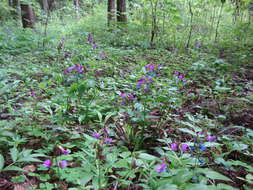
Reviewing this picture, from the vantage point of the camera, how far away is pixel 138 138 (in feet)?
5.62

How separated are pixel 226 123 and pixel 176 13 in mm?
4362

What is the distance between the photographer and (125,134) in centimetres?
175

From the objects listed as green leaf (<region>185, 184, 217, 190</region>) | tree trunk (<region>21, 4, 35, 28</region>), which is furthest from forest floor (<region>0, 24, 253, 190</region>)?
tree trunk (<region>21, 4, 35, 28</region>)

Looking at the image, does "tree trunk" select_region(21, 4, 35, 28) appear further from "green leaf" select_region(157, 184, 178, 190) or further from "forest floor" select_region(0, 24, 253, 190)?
"green leaf" select_region(157, 184, 178, 190)

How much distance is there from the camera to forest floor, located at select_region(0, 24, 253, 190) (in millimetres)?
1205

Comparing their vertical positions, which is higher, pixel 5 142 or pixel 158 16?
pixel 158 16

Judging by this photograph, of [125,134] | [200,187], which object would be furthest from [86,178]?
[125,134]

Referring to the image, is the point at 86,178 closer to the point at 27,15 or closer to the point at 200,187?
the point at 200,187

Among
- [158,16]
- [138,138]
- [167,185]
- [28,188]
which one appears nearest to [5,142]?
[28,188]

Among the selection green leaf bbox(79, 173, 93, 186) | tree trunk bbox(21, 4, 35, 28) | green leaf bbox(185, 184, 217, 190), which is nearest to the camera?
green leaf bbox(185, 184, 217, 190)

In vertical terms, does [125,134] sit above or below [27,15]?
below

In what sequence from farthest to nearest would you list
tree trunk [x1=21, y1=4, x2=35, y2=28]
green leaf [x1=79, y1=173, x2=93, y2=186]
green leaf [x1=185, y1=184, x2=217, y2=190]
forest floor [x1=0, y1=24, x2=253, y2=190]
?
tree trunk [x1=21, y1=4, x2=35, y2=28] < forest floor [x1=0, y1=24, x2=253, y2=190] < green leaf [x1=79, y1=173, x2=93, y2=186] < green leaf [x1=185, y1=184, x2=217, y2=190]

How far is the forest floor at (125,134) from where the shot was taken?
47.4 inches

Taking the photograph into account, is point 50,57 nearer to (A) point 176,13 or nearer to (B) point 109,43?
(B) point 109,43
